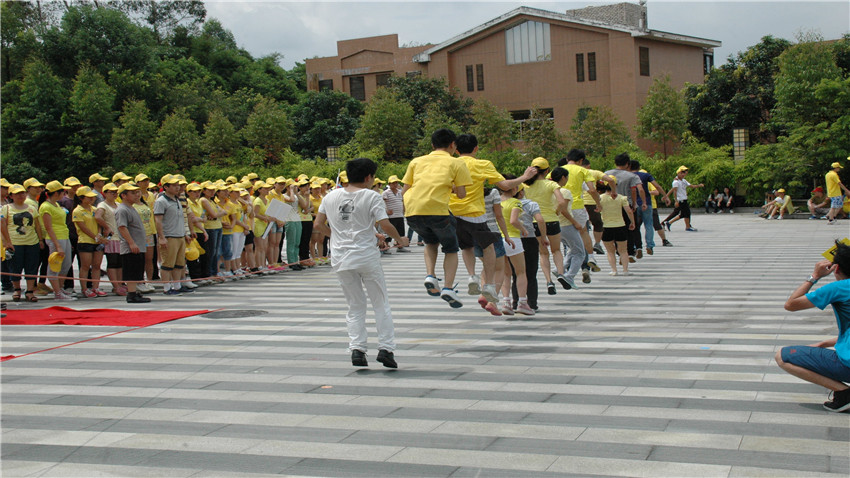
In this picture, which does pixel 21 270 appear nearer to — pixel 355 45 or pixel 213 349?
pixel 213 349

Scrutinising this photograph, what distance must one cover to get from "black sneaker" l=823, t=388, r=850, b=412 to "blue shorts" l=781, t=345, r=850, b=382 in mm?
94

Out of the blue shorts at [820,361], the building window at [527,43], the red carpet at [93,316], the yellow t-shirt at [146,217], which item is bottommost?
the red carpet at [93,316]

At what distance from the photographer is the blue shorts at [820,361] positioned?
18.7ft

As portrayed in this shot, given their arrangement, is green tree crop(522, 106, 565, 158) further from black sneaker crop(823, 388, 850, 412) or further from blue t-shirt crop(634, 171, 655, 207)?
black sneaker crop(823, 388, 850, 412)

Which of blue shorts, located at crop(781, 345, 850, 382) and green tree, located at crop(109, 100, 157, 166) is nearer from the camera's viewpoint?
blue shorts, located at crop(781, 345, 850, 382)

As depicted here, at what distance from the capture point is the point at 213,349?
8.82 meters

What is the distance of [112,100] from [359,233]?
51228mm

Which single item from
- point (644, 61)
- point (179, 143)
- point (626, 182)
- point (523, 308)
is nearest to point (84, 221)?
point (523, 308)

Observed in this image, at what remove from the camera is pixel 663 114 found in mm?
43875

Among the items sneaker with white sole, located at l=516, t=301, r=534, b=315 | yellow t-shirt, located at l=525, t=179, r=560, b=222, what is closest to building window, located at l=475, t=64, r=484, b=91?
yellow t-shirt, located at l=525, t=179, r=560, b=222

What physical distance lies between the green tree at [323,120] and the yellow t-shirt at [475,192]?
154 feet

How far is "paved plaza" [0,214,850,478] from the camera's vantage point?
16.3ft

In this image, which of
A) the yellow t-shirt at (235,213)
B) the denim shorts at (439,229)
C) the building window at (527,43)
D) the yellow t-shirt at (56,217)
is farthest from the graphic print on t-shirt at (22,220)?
the building window at (527,43)

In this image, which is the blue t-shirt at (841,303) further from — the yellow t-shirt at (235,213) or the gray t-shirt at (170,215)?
the yellow t-shirt at (235,213)
